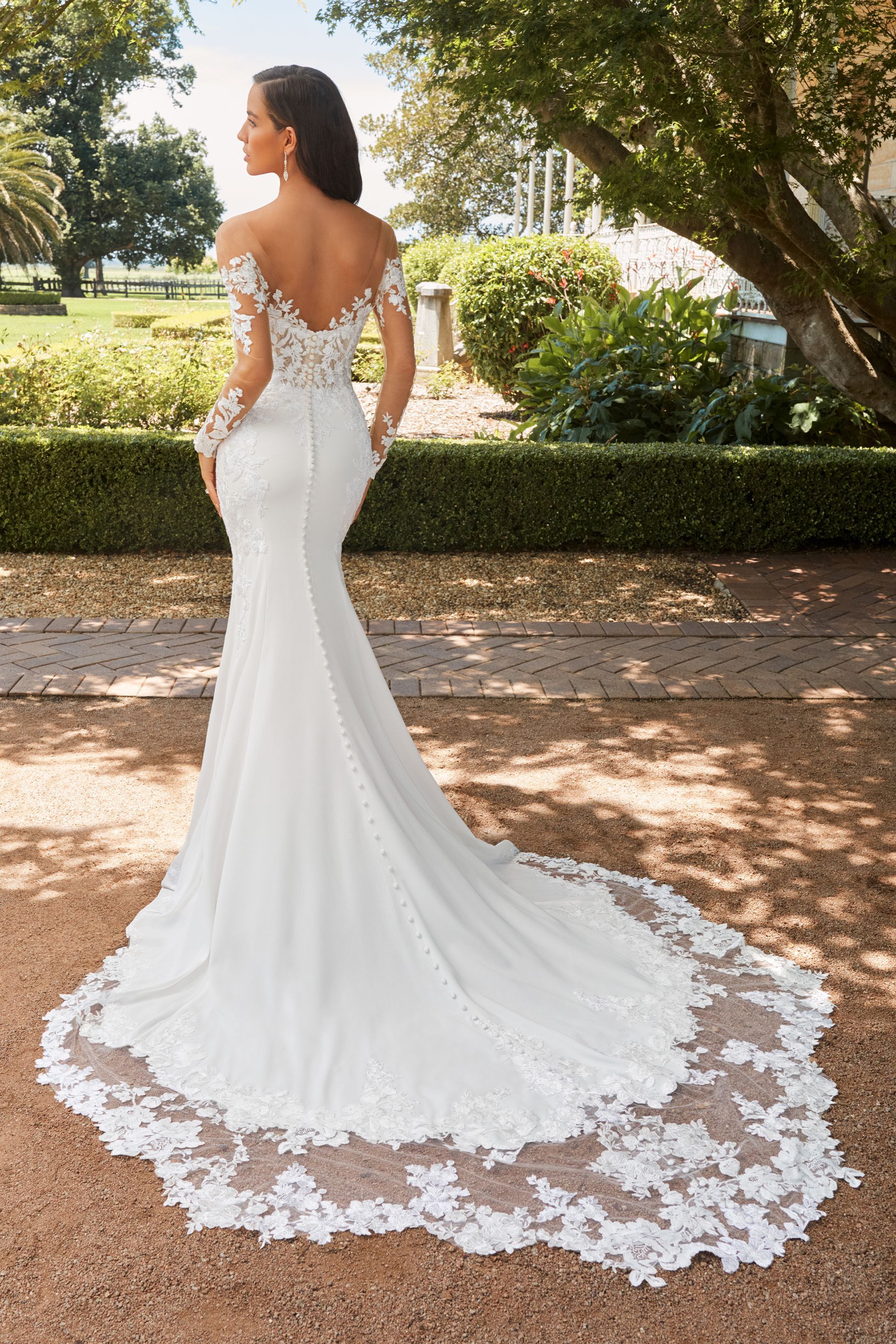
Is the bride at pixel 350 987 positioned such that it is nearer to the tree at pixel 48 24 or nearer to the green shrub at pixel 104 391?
the tree at pixel 48 24

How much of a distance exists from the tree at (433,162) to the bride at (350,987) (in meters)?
26.4

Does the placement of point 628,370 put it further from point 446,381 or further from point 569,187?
point 569,187

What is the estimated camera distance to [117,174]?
5844cm

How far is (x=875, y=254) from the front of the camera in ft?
23.8

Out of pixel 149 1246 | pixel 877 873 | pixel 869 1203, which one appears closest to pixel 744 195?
pixel 877 873

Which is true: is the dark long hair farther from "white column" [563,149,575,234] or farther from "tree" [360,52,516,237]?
"tree" [360,52,516,237]

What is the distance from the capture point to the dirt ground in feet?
7.61

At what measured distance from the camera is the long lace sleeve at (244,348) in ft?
9.75

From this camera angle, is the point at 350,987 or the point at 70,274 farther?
the point at 70,274

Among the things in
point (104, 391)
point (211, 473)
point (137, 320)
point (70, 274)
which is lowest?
point (211, 473)

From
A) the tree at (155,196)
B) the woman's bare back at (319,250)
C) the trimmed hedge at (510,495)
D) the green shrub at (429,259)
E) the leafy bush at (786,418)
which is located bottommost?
the trimmed hedge at (510,495)

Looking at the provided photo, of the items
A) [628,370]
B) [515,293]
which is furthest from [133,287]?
[628,370]

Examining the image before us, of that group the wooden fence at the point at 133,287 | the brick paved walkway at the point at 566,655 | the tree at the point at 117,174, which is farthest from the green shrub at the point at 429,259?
the tree at the point at 117,174

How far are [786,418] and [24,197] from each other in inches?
1488
